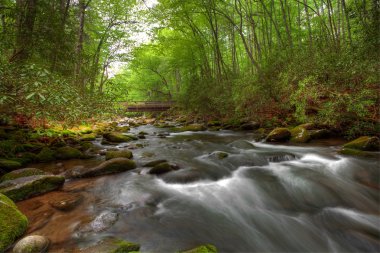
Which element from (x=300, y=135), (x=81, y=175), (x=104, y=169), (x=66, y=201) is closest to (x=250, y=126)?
(x=300, y=135)

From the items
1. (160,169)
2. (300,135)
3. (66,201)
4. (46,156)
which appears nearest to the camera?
(66,201)

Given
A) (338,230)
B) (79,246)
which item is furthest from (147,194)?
(338,230)

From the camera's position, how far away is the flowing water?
2914 millimetres

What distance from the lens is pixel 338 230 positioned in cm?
321

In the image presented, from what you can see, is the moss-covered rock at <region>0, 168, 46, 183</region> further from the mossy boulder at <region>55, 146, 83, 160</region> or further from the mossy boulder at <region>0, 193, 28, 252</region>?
the mossy boulder at <region>55, 146, 83, 160</region>

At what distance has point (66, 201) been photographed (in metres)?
3.72

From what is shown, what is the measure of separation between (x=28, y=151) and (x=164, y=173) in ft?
15.4

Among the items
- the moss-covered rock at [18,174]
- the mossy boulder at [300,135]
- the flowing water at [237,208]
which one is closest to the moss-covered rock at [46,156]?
the moss-covered rock at [18,174]

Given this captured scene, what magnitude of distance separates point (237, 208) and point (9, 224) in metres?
3.46

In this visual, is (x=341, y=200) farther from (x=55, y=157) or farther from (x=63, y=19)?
(x=63, y=19)

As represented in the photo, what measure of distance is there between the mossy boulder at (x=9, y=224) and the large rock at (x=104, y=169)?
2206 millimetres

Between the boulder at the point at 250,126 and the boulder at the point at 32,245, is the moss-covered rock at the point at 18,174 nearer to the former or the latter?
the boulder at the point at 32,245

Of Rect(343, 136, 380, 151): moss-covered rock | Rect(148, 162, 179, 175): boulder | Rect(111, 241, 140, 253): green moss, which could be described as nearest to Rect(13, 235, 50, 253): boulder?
Rect(111, 241, 140, 253): green moss

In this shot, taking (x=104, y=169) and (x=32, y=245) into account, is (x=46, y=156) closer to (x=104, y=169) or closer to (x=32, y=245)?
(x=104, y=169)
